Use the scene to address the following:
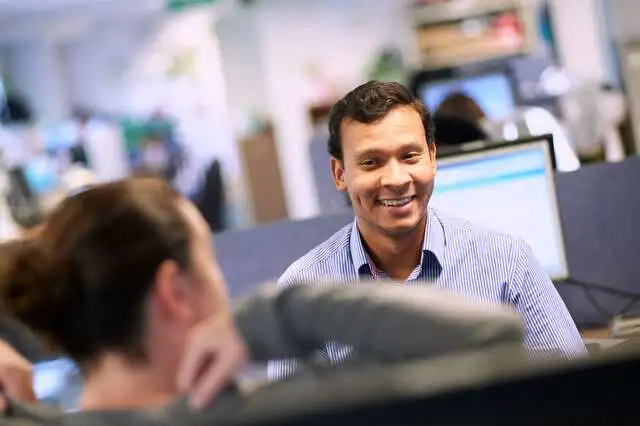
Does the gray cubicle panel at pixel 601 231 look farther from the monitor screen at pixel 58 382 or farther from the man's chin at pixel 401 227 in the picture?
the monitor screen at pixel 58 382

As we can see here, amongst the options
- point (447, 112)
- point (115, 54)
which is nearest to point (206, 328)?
point (447, 112)

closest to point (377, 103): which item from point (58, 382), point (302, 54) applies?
point (58, 382)

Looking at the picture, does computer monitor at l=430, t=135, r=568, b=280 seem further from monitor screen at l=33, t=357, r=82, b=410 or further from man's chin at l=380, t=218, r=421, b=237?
monitor screen at l=33, t=357, r=82, b=410

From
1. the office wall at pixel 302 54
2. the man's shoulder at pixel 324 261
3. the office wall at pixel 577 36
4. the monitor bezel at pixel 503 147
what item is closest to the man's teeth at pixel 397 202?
the man's shoulder at pixel 324 261

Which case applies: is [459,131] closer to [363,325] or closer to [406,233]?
[406,233]

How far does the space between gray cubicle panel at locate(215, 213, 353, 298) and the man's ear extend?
1.01 ft

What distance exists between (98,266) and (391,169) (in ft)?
2.15

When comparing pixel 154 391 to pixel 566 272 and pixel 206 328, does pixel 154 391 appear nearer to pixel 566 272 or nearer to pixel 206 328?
pixel 206 328

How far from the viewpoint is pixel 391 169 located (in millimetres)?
1528

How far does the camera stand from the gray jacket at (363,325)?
90 centimetres

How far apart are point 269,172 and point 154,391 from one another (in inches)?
303

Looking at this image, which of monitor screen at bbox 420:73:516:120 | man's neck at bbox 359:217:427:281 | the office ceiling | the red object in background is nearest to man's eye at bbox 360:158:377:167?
man's neck at bbox 359:217:427:281

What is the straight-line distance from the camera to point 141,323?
38.4 inches

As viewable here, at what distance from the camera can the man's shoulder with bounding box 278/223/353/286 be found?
157 cm
